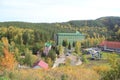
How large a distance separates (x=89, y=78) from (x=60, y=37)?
187 feet

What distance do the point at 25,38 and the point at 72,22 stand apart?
62012mm

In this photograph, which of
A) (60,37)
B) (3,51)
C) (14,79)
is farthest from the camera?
(60,37)

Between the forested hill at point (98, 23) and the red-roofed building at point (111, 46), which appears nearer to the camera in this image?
the red-roofed building at point (111, 46)

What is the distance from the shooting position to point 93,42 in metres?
62.0

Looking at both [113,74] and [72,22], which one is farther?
[72,22]

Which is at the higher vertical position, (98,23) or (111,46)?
(98,23)

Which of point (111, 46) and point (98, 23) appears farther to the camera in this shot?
point (98, 23)

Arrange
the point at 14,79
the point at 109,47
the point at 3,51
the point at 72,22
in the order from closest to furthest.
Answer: the point at 14,79 < the point at 3,51 < the point at 109,47 < the point at 72,22

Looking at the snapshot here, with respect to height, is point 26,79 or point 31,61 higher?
point 26,79

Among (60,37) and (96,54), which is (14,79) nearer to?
(96,54)

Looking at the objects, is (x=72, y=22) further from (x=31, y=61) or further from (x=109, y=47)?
(x=31, y=61)

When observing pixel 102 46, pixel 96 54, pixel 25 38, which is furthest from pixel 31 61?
pixel 102 46

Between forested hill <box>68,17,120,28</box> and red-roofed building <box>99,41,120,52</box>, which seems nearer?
red-roofed building <box>99,41,120,52</box>

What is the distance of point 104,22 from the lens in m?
120
